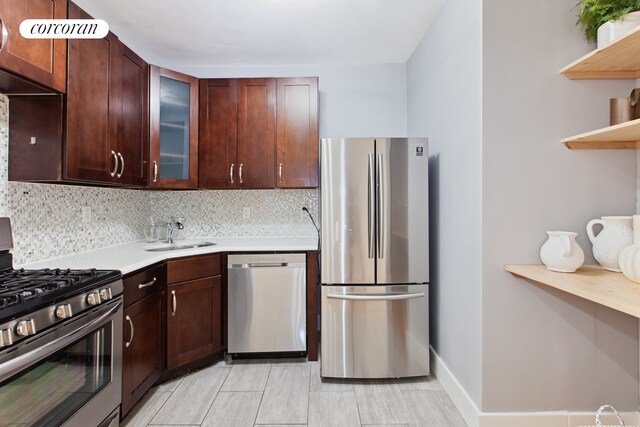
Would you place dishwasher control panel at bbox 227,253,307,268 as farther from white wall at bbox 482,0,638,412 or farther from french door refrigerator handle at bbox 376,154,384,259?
white wall at bbox 482,0,638,412

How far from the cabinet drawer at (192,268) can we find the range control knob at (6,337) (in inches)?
46.9

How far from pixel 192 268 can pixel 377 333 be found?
1418 mm

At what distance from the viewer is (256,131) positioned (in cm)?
294

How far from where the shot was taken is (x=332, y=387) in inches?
92.9

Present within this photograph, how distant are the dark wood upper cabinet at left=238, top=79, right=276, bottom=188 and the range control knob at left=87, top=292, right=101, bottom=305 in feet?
5.07

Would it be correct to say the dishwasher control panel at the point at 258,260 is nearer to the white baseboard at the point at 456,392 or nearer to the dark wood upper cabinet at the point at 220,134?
the dark wood upper cabinet at the point at 220,134

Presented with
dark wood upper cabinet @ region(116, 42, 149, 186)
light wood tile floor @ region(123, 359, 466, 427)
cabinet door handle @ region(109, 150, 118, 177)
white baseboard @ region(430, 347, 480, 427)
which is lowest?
light wood tile floor @ region(123, 359, 466, 427)

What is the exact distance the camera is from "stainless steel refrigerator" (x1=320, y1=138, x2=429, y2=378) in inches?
93.9

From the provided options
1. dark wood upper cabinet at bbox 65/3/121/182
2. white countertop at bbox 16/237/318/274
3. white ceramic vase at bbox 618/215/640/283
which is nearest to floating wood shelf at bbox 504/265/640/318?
white ceramic vase at bbox 618/215/640/283

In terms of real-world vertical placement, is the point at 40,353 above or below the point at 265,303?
above

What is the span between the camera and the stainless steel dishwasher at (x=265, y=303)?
2.63 metres

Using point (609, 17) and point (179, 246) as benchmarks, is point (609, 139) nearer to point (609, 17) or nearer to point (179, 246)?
point (609, 17)

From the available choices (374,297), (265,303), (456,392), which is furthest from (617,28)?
(265,303)

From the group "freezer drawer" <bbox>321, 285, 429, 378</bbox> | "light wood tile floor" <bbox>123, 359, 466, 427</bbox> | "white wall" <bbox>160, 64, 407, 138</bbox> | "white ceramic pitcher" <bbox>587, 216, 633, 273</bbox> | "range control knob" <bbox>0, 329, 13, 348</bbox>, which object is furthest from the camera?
"white wall" <bbox>160, 64, 407, 138</bbox>
